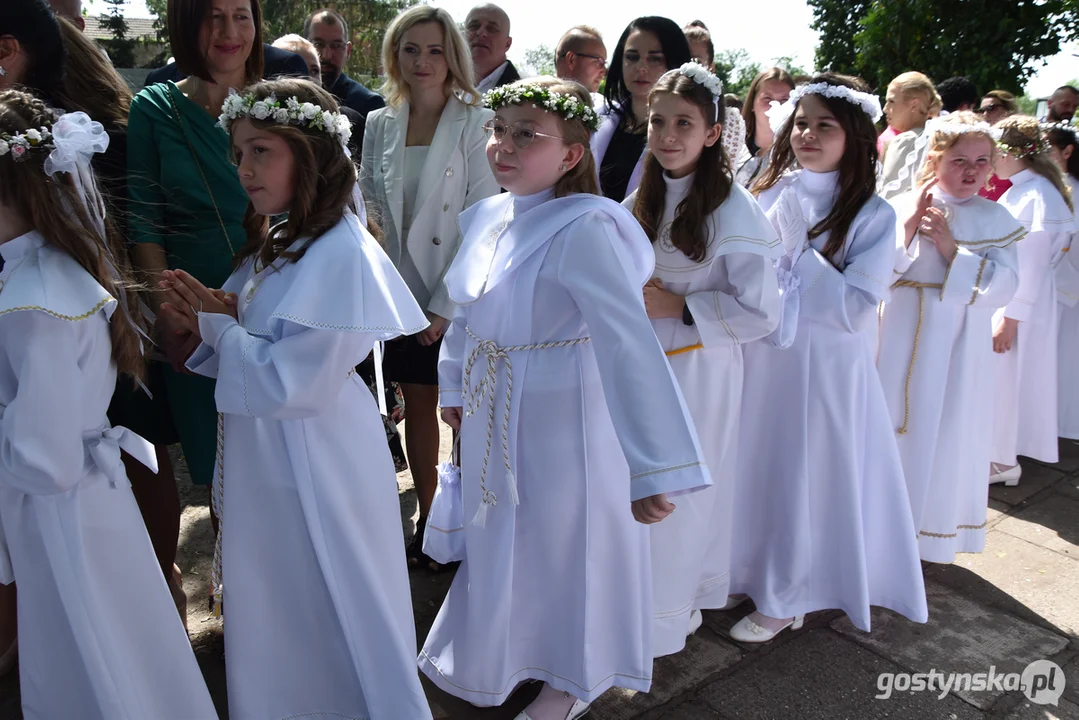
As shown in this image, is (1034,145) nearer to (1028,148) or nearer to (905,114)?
(1028,148)

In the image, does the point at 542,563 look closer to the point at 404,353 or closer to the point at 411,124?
the point at 404,353

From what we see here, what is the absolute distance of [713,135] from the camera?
3023 millimetres

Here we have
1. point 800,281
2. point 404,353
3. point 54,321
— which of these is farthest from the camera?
point 404,353

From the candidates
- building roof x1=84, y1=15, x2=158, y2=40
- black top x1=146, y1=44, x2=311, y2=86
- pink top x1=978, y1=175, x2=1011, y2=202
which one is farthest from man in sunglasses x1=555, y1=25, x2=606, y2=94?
building roof x1=84, y1=15, x2=158, y2=40

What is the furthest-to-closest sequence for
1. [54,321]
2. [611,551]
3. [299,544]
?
[611,551], [299,544], [54,321]

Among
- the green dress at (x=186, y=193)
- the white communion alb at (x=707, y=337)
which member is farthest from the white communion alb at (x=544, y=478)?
the green dress at (x=186, y=193)

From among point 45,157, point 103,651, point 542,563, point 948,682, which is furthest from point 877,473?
point 45,157

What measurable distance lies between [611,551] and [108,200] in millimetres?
1872

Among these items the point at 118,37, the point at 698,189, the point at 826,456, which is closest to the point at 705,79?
the point at 698,189

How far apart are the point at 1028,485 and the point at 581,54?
12.2ft

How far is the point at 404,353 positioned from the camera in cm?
374

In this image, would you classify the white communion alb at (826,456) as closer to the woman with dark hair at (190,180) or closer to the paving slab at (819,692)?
the paving slab at (819,692)

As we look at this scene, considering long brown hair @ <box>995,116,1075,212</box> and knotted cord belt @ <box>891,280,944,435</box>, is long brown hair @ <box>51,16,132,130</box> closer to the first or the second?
knotted cord belt @ <box>891,280,944,435</box>

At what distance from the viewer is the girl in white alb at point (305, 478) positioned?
91.7 inches
